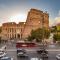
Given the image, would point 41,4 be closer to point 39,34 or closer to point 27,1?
point 27,1

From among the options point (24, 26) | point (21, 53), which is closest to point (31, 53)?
point (21, 53)

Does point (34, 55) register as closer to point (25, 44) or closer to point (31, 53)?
point (31, 53)

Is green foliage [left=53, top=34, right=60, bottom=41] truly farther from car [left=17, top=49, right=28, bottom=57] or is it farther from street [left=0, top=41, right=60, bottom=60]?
car [left=17, top=49, right=28, bottom=57]

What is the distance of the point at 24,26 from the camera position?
16.4ft

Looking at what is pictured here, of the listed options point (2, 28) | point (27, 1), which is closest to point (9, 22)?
point (2, 28)

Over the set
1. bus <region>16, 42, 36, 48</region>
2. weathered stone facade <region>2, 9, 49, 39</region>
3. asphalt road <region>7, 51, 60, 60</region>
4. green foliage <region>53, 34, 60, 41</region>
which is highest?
weathered stone facade <region>2, 9, 49, 39</region>

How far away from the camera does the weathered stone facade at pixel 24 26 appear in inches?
196

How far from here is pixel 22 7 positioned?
5.01 meters

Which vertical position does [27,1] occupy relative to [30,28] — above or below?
above

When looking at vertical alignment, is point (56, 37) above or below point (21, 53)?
above

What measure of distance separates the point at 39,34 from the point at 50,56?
476mm

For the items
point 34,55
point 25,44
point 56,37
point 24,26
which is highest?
point 24,26

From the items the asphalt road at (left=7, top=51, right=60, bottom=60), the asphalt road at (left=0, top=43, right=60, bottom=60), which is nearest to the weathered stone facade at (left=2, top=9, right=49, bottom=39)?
the asphalt road at (left=0, top=43, right=60, bottom=60)

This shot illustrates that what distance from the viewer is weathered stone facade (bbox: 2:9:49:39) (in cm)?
498
